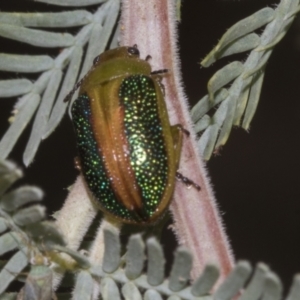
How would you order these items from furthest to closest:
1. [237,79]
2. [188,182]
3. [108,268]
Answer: [237,79], [188,182], [108,268]

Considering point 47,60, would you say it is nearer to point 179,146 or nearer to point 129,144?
point 129,144

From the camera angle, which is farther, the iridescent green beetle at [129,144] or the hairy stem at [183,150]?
the iridescent green beetle at [129,144]

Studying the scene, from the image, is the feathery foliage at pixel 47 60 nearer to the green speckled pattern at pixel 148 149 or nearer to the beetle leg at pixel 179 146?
the green speckled pattern at pixel 148 149

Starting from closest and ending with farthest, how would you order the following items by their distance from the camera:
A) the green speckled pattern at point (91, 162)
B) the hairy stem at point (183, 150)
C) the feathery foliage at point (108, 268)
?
the feathery foliage at point (108, 268) < the hairy stem at point (183, 150) < the green speckled pattern at point (91, 162)

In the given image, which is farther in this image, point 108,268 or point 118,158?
point 118,158

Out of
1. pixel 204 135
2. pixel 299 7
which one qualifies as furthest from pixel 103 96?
pixel 299 7

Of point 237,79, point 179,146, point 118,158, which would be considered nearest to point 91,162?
point 118,158

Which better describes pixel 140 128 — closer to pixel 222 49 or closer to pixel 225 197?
pixel 222 49

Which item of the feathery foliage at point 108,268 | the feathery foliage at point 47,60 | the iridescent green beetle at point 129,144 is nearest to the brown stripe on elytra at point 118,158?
the iridescent green beetle at point 129,144
